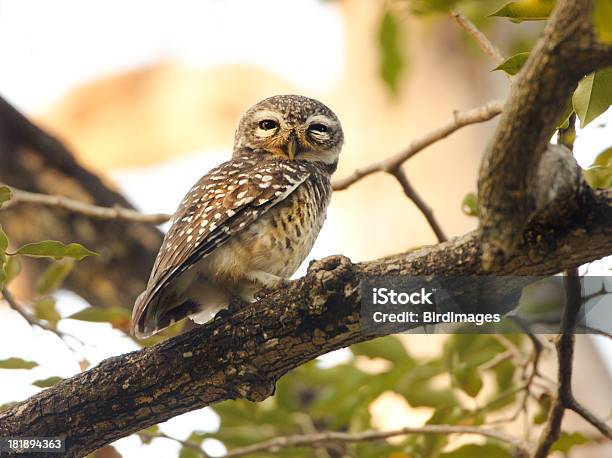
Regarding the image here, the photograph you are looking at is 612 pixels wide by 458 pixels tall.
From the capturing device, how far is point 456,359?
120 inches

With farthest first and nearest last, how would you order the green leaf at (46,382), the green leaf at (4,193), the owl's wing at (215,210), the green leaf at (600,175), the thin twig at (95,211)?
the thin twig at (95,211), the green leaf at (46,382), the owl's wing at (215,210), the green leaf at (600,175), the green leaf at (4,193)

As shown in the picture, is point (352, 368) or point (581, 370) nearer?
point (352, 368)

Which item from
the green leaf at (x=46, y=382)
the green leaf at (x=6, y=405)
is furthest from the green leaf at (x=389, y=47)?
the green leaf at (x=6, y=405)

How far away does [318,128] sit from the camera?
145 inches

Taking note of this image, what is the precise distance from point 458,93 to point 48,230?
2.92 m

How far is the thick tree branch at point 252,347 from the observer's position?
1944 mm

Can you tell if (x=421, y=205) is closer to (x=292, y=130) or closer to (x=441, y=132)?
(x=441, y=132)

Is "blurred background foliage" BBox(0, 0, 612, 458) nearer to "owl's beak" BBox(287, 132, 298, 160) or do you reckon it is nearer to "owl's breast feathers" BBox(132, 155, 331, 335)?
"owl's breast feathers" BBox(132, 155, 331, 335)

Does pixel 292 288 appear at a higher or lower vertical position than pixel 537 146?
higher

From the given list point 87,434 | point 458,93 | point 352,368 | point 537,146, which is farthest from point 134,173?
point 537,146

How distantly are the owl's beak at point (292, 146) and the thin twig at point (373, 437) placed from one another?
1109 mm

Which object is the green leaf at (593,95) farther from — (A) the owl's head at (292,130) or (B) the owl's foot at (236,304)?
(A) the owl's head at (292,130)

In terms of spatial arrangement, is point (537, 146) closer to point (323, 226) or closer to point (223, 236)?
point (223, 236)

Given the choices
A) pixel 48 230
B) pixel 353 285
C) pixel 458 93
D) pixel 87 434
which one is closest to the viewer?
pixel 353 285
